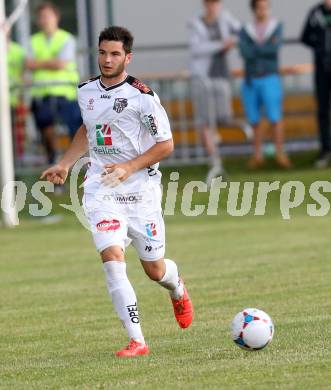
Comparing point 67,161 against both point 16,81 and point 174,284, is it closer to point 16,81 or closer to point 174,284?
point 174,284

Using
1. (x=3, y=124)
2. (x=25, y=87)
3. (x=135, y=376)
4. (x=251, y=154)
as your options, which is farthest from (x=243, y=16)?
(x=135, y=376)

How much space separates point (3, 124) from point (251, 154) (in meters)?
5.78

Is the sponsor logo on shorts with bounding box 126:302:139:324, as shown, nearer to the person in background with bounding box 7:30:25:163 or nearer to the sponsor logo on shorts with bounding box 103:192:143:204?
the sponsor logo on shorts with bounding box 103:192:143:204

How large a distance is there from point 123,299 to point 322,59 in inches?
505

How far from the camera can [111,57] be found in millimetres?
8938

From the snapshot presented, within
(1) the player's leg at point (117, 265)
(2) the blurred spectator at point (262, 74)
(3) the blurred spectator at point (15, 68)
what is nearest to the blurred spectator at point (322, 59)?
(2) the blurred spectator at point (262, 74)

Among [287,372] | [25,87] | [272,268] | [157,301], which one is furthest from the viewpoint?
[25,87]

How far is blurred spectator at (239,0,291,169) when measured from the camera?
2080 cm

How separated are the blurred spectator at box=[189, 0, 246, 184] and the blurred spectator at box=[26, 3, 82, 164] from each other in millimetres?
1936

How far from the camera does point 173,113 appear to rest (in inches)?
848

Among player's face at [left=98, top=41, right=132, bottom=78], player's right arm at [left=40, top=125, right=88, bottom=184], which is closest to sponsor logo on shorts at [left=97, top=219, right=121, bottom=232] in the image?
player's right arm at [left=40, top=125, right=88, bottom=184]

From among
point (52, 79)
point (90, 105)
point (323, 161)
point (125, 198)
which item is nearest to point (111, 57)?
point (90, 105)

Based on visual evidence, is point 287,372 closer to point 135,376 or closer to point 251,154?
point 135,376

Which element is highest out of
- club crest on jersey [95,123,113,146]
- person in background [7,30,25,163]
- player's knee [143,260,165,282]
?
club crest on jersey [95,123,113,146]
